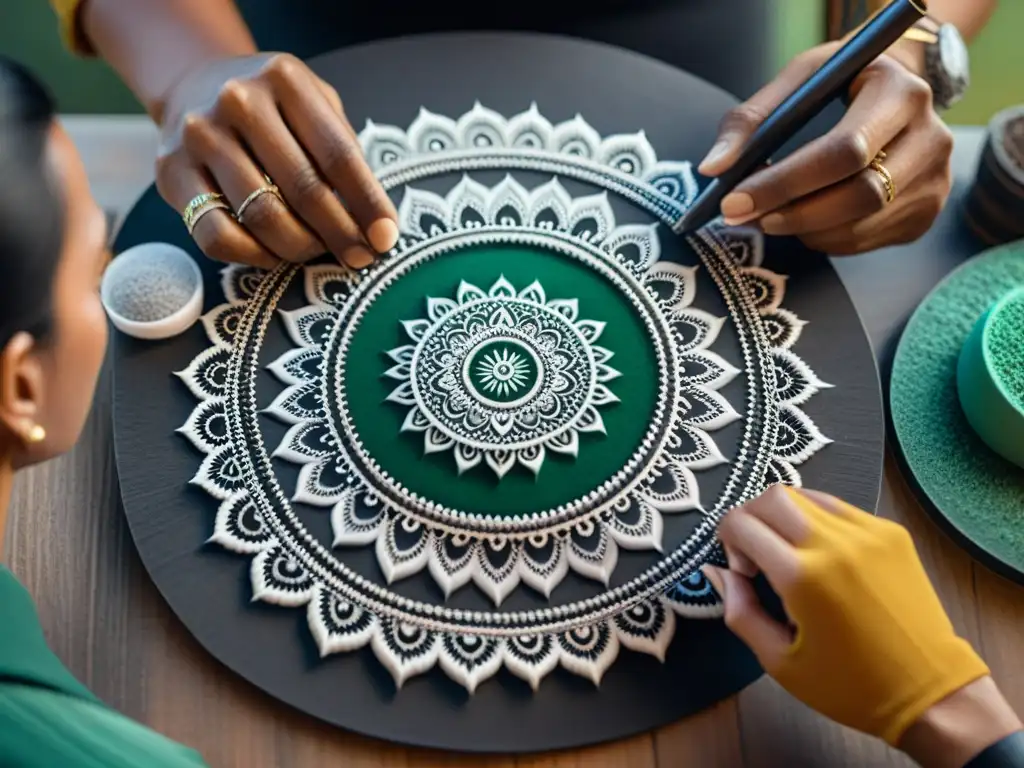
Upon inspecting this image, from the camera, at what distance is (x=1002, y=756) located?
0.52 m

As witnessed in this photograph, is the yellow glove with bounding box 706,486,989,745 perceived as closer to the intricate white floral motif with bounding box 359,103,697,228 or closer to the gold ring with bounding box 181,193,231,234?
the intricate white floral motif with bounding box 359,103,697,228

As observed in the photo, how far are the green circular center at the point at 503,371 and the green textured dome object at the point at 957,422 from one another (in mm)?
263

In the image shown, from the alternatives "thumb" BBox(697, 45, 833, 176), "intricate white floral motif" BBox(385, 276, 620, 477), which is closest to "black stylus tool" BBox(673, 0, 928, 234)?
"thumb" BBox(697, 45, 833, 176)

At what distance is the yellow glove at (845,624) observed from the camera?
1.77 feet

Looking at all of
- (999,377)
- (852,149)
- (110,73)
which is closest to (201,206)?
(852,149)

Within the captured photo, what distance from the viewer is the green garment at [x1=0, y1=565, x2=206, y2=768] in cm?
44

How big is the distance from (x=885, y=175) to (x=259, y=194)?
17.1 inches

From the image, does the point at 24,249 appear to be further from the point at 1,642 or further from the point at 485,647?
the point at 485,647

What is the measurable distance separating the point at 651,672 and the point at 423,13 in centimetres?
58

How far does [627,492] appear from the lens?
60 centimetres

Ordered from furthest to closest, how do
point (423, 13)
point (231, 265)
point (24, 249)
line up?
point (423, 13) < point (231, 265) < point (24, 249)

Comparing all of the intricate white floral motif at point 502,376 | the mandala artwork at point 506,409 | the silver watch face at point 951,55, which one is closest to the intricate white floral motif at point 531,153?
the mandala artwork at point 506,409

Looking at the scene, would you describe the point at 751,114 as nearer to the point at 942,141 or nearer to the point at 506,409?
the point at 942,141

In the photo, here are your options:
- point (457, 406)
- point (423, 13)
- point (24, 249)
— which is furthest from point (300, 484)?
point (423, 13)
